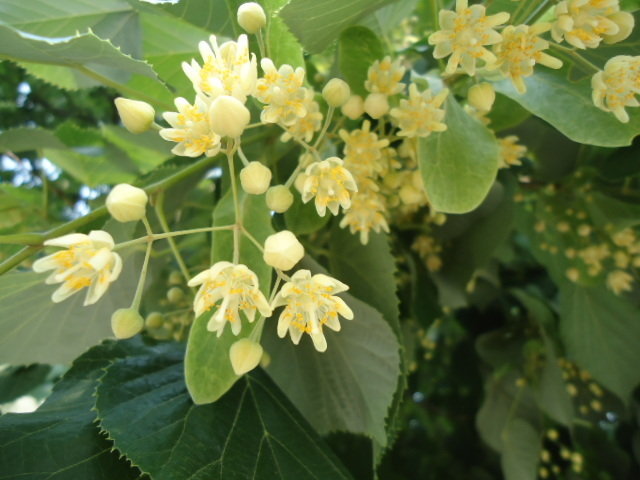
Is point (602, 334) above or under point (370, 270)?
under

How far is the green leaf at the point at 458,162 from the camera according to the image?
0.60 m

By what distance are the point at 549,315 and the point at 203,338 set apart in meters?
0.95

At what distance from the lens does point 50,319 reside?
73 centimetres

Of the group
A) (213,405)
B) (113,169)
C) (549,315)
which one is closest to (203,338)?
(213,405)

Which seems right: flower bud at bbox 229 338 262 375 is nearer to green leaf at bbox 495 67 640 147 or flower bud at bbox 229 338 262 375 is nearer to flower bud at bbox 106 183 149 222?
flower bud at bbox 106 183 149 222

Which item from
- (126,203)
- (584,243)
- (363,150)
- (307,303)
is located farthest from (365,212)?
(584,243)

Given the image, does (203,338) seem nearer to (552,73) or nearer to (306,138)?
(306,138)

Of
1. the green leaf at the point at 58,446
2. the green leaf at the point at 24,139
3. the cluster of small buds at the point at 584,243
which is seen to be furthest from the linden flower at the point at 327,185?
the cluster of small buds at the point at 584,243

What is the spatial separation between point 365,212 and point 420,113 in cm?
13

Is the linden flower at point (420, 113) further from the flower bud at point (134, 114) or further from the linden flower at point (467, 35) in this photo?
the flower bud at point (134, 114)

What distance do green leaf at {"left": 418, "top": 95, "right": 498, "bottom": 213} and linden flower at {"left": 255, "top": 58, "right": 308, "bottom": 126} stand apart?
15 cm

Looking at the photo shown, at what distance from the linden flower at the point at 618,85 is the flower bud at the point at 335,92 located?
0.25 meters

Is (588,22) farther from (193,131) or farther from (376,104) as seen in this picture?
(193,131)

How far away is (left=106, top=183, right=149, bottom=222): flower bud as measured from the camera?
514mm
